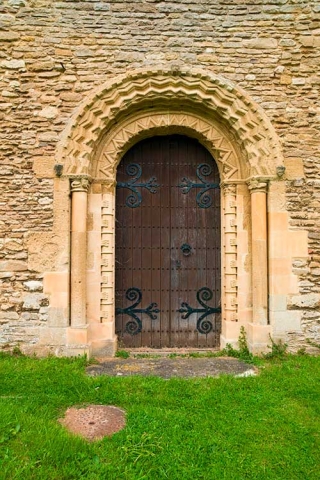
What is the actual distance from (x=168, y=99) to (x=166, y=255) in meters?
2.24

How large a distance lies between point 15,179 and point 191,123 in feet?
8.51

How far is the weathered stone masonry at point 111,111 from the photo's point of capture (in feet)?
16.5

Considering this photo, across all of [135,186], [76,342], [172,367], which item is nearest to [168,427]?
[172,367]

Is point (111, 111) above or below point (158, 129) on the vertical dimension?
above

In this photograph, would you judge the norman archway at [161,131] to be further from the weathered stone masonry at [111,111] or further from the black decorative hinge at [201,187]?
the black decorative hinge at [201,187]

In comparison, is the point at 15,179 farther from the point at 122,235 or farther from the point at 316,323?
the point at 316,323

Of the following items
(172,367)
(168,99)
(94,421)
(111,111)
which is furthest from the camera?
(168,99)

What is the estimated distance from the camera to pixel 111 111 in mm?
5195

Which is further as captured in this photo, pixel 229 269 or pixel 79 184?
pixel 229 269

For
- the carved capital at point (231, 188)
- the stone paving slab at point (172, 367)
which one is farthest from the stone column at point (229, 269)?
the stone paving slab at point (172, 367)

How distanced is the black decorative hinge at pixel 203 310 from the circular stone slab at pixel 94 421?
2294 mm

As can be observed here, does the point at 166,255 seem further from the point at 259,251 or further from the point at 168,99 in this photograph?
the point at 168,99

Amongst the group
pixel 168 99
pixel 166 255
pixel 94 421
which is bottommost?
pixel 94 421

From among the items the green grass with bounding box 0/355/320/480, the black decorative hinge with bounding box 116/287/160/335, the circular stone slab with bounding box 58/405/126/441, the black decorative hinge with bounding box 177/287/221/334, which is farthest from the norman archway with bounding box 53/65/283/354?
the circular stone slab with bounding box 58/405/126/441
